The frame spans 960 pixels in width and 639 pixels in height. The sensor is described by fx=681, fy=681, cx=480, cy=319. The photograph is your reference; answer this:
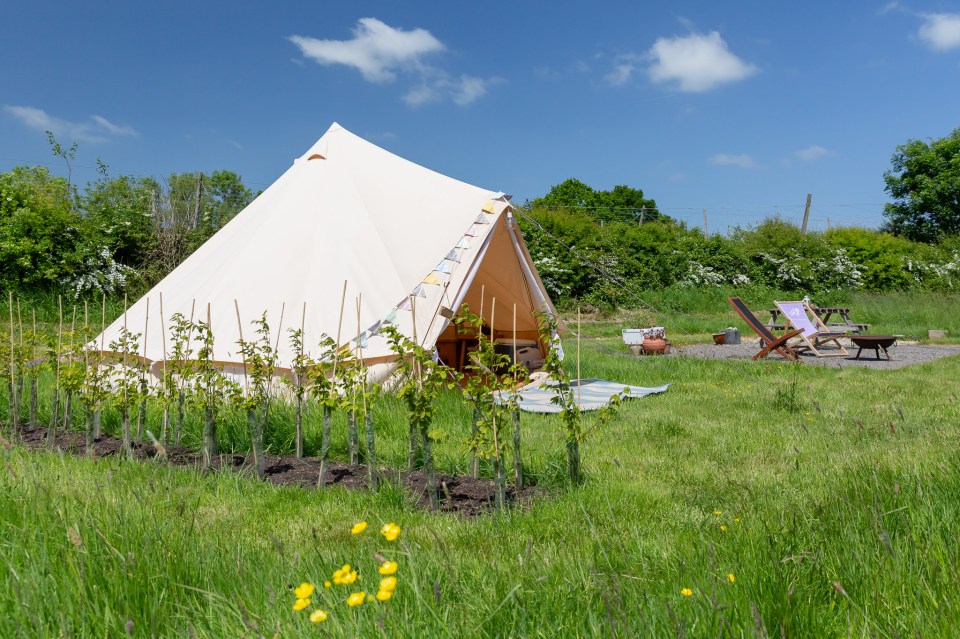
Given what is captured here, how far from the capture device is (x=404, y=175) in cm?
718

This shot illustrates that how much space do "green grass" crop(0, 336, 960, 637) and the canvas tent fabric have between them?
1.79 meters

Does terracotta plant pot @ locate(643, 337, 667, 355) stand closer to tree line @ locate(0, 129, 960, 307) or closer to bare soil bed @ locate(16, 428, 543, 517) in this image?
tree line @ locate(0, 129, 960, 307)

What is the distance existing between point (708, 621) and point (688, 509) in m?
1.66

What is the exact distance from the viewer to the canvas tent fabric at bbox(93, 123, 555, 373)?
19.2 feet

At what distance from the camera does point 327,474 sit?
11.7 feet

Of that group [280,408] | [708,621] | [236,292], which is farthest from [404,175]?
[708,621]

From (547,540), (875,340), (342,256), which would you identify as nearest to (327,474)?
(547,540)

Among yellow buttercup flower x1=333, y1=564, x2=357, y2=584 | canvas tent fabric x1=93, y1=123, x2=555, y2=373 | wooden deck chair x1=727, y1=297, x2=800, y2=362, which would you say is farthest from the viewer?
wooden deck chair x1=727, y1=297, x2=800, y2=362

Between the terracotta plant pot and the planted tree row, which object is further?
the terracotta plant pot

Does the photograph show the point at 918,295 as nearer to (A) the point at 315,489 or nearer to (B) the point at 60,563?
(A) the point at 315,489

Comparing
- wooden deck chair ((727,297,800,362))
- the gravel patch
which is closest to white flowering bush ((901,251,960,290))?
the gravel patch

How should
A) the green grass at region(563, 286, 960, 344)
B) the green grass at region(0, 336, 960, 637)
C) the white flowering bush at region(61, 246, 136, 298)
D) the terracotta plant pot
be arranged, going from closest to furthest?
the green grass at region(0, 336, 960, 637)
the terracotta plant pot
the white flowering bush at region(61, 246, 136, 298)
the green grass at region(563, 286, 960, 344)

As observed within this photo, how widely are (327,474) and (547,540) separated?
63.4 inches

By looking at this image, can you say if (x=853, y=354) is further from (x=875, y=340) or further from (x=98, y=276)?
(x=98, y=276)
